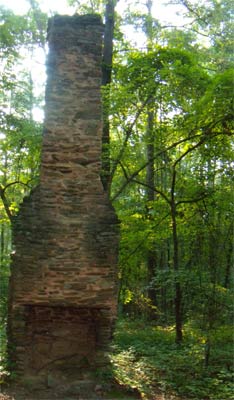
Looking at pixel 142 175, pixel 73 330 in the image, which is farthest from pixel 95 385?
pixel 142 175

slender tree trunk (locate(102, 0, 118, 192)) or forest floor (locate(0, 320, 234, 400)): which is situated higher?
slender tree trunk (locate(102, 0, 118, 192))

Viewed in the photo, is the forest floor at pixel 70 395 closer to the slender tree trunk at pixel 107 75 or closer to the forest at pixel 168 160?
the forest at pixel 168 160

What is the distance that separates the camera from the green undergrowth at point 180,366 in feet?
22.9

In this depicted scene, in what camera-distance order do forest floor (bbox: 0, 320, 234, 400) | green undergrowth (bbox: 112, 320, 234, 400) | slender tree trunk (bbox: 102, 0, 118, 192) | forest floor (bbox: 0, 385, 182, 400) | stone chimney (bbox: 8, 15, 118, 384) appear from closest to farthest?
forest floor (bbox: 0, 385, 182, 400)
forest floor (bbox: 0, 320, 234, 400)
green undergrowth (bbox: 112, 320, 234, 400)
stone chimney (bbox: 8, 15, 118, 384)
slender tree trunk (bbox: 102, 0, 118, 192)

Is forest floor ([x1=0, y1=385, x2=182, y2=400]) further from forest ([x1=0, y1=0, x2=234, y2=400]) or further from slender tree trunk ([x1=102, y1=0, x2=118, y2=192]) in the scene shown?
slender tree trunk ([x1=102, y1=0, x2=118, y2=192])

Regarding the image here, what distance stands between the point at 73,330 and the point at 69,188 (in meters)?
2.48

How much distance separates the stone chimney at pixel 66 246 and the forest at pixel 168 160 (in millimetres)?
674

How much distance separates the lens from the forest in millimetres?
8023

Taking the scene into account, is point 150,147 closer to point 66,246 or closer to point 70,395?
point 66,246

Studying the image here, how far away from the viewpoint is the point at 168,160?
11734mm

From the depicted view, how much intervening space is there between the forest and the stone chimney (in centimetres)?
67

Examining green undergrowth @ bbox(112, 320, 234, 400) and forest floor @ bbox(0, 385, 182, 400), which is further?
green undergrowth @ bbox(112, 320, 234, 400)

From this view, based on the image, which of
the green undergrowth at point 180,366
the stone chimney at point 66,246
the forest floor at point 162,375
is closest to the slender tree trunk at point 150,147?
the green undergrowth at point 180,366

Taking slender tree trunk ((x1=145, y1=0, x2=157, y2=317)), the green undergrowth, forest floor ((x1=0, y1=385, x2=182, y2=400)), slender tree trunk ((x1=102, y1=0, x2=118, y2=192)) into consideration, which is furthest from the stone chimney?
slender tree trunk ((x1=145, y1=0, x2=157, y2=317))
